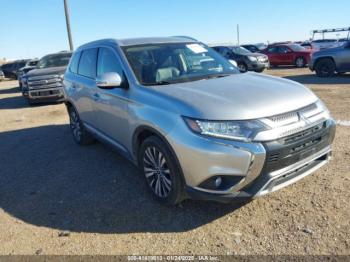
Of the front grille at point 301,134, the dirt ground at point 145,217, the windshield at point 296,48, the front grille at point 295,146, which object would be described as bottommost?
the dirt ground at point 145,217

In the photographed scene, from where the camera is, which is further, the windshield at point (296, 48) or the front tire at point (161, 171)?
the windshield at point (296, 48)

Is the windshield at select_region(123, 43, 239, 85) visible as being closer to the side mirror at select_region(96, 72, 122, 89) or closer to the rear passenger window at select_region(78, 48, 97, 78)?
the side mirror at select_region(96, 72, 122, 89)

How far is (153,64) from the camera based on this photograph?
436cm

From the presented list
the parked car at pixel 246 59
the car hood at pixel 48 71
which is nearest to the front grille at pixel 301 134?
the car hood at pixel 48 71

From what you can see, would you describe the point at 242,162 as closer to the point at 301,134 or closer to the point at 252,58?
the point at 301,134

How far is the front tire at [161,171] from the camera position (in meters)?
3.48

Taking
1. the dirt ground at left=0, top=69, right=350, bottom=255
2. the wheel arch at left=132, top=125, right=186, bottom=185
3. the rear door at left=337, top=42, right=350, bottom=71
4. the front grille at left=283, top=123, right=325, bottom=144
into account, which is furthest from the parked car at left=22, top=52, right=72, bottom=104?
the rear door at left=337, top=42, right=350, bottom=71

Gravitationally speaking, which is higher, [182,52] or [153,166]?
[182,52]

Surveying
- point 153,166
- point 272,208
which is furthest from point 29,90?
point 272,208

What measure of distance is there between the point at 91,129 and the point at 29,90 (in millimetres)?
7385

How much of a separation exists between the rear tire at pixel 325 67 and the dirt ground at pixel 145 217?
9386mm

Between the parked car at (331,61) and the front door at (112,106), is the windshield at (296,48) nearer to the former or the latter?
the parked car at (331,61)

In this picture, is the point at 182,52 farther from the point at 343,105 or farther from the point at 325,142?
the point at 343,105

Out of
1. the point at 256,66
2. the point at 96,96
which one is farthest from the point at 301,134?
the point at 256,66
